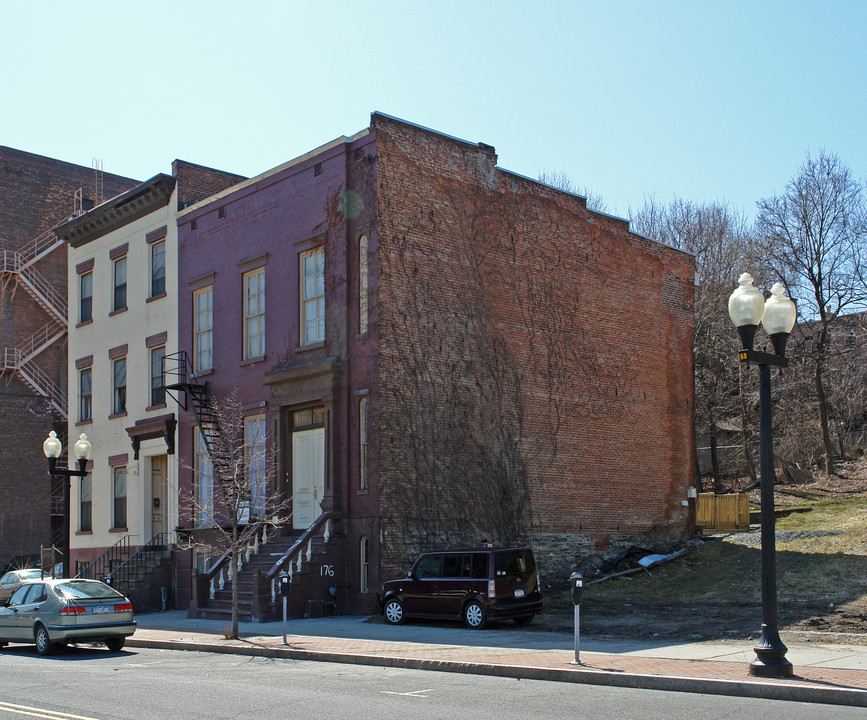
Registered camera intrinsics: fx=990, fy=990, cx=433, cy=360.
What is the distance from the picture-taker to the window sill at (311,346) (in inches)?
933

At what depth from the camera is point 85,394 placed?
3325cm

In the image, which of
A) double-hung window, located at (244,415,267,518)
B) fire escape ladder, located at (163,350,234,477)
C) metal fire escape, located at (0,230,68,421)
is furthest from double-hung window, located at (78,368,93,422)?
double-hung window, located at (244,415,267,518)

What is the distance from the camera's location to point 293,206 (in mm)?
24969

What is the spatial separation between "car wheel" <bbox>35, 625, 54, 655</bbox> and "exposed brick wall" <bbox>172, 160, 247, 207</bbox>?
1544 cm

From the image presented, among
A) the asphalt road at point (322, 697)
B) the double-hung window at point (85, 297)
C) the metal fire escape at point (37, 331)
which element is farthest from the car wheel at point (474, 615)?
the metal fire escape at point (37, 331)

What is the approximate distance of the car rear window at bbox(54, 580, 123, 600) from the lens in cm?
1738

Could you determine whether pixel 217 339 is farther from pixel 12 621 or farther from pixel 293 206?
pixel 12 621

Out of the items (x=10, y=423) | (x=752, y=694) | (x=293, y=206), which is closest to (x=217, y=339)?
(x=293, y=206)

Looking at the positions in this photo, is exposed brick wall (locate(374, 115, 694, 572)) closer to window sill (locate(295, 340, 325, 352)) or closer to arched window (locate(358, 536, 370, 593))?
arched window (locate(358, 536, 370, 593))

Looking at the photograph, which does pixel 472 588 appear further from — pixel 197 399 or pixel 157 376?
pixel 157 376

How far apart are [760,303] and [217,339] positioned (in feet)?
58.3

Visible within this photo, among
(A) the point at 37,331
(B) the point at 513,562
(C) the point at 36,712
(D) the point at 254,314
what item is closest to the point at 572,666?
(B) the point at 513,562

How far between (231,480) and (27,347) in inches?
808

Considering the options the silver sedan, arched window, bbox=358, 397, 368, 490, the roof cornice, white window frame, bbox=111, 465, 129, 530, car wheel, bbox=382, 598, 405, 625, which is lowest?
car wheel, bbox=382, 598, 405, 625
